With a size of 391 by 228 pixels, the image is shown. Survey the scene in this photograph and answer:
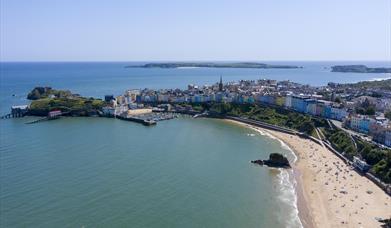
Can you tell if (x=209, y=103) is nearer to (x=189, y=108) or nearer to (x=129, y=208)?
(x=189, y=108)

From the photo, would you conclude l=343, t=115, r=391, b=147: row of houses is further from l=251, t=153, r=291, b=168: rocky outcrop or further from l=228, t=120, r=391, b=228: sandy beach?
l=251, t=153, r=291, b=168: rocky outcrop

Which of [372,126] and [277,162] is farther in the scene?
[372,126]

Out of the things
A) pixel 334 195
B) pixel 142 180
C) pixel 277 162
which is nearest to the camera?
pixel 334 195

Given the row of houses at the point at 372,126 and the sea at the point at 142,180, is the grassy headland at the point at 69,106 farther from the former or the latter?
the row of houses at the point at 372,126

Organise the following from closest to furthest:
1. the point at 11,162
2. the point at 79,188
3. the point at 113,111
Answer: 1. the point at 79,188
2. the point at 11,162
3. the point at 113,111

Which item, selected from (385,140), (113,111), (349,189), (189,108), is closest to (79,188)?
(349,189)

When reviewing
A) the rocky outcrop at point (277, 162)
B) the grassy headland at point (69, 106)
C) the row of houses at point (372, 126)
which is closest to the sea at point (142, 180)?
the rocky outcrop at point (277, 162)

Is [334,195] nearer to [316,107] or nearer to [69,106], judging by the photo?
[316,107]

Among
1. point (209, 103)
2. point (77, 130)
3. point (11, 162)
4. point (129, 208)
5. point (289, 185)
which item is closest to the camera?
point (129, 208)

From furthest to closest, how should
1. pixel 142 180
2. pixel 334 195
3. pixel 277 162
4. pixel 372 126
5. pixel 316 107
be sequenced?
pixel 316 107 < pixel 372 126 < pixel 277 162 < pixel 142 180 < pixel 334 195

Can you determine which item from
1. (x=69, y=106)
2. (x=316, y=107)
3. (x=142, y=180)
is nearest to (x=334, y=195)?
(x=142, y=180)
